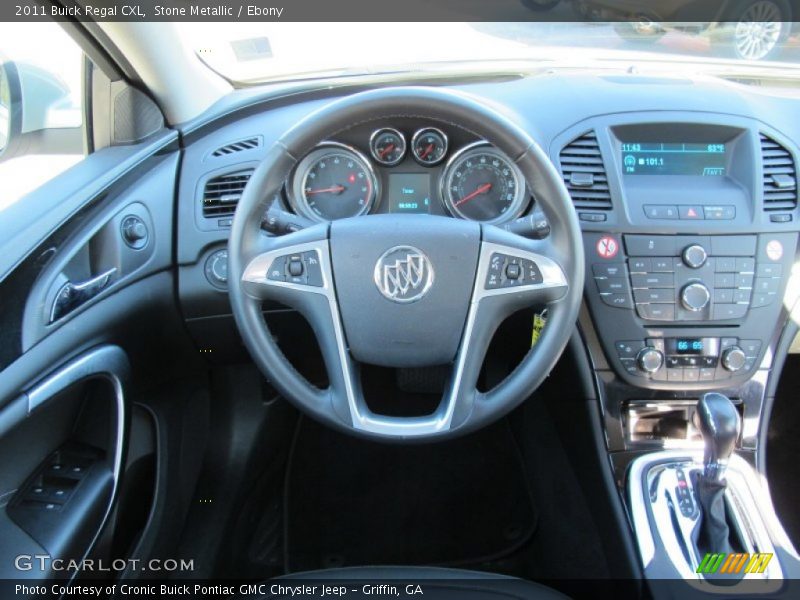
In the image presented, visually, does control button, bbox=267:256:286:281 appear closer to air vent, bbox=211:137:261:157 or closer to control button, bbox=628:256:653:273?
air vent, bbox=211:137:261:157

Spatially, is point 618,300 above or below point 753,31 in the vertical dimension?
below

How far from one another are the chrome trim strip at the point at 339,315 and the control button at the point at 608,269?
33 cm

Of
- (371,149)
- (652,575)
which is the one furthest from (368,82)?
(652,575)

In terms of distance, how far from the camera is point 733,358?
165 centimetres

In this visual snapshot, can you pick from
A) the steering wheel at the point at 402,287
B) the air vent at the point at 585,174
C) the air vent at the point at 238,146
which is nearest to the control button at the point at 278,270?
the steering wheel at the point at 402,287

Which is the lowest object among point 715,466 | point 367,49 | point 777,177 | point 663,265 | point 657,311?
point 715,466

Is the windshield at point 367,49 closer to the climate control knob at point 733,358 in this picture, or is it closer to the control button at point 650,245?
the control button at point 650,245

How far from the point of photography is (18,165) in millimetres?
1684

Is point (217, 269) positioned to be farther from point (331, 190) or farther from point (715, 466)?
point (715, 466)

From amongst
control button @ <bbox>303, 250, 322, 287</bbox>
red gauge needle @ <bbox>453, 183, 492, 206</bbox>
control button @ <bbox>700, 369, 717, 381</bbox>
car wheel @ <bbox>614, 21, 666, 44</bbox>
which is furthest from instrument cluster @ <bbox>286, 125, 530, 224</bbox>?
car wheel @ <bbox>614, 21, 666, 44</bbox>

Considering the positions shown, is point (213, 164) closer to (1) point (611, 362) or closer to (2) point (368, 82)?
(2) point (368, 82)

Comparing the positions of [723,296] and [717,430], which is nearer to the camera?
[717,430]

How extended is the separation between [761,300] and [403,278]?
90 cm

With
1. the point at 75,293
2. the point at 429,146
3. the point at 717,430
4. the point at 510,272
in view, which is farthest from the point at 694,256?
the point at 75,293
